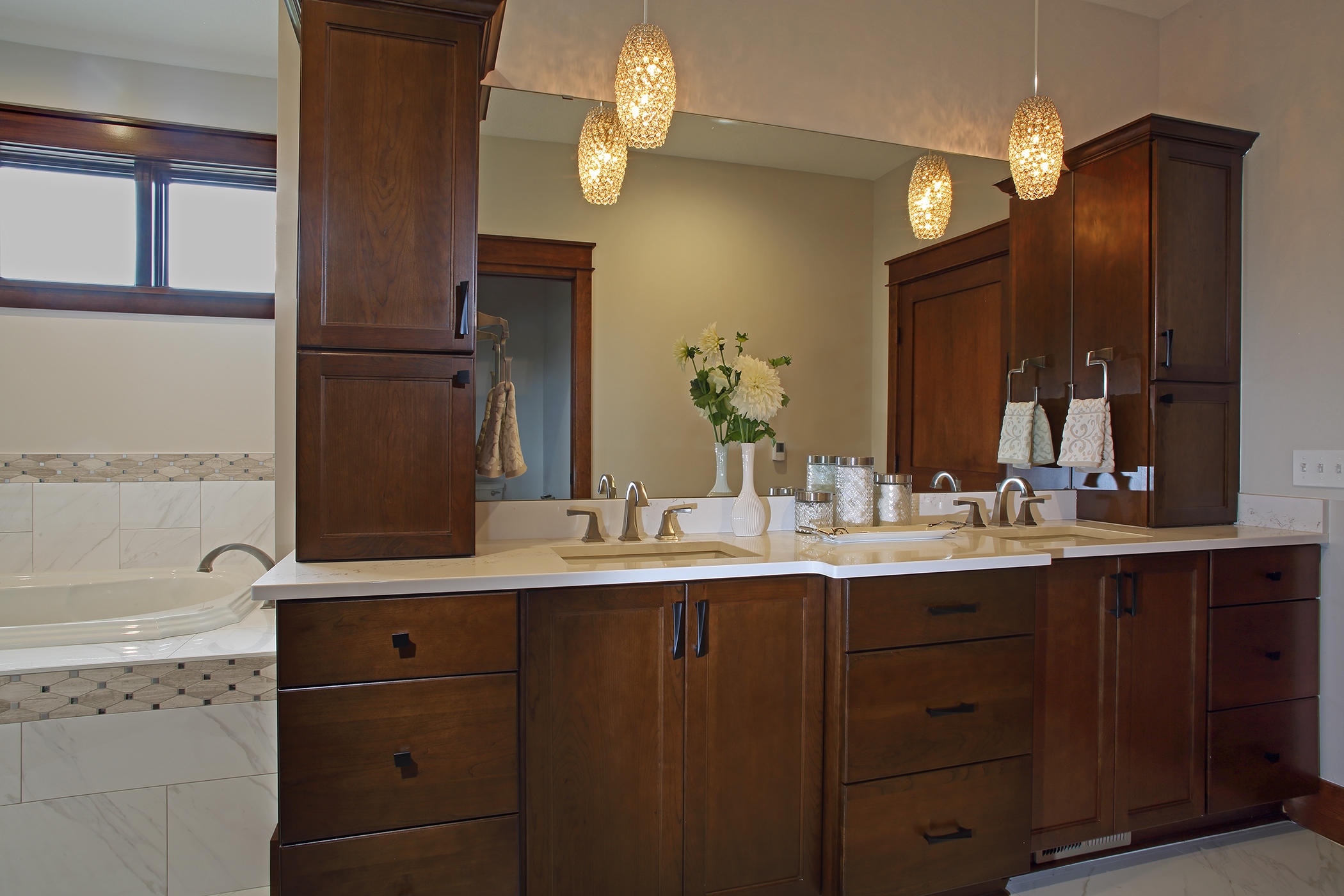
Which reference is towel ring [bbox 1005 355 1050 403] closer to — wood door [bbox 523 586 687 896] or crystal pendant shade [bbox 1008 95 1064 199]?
crystal pendant shade [bbox 1008 95 1064 199]

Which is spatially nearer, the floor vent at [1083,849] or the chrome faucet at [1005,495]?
the floor vent at [1083,849]

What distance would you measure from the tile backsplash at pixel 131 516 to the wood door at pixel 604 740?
78.8 inches

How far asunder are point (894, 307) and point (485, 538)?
1495 millimetres

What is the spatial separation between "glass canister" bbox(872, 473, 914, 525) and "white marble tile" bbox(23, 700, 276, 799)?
1.80m

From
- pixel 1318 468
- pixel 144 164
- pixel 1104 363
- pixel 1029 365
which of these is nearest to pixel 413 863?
pixel 1029 365

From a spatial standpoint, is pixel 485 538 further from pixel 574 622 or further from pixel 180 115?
pixel 180 115

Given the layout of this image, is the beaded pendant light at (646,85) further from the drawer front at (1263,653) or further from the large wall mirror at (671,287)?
the drawer front at (1263,653)

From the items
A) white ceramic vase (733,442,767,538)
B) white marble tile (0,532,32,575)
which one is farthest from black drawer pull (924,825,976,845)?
white marble tile (0,532,32,575)

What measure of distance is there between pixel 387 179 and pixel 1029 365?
2142mm

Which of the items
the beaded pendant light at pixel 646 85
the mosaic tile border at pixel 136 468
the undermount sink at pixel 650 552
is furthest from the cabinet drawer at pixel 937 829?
the mosaic tile border at pixel 136 468

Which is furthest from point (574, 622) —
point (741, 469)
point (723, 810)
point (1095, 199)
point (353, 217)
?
point (1095, 199)

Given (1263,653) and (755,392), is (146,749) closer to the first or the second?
(755,392)

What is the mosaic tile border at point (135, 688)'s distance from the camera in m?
1.73

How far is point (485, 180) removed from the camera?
1992 millimetres
